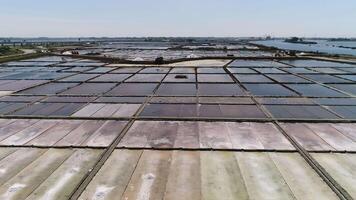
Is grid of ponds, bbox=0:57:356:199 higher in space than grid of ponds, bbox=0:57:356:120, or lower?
lower

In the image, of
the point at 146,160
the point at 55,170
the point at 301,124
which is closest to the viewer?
the point at 55,170

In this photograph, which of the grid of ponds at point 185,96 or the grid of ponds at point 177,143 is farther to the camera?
the grid of ponds at point 185,96

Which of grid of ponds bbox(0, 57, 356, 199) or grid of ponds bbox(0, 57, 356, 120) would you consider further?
grid of ponds bbox(0, 57, 356, 120)

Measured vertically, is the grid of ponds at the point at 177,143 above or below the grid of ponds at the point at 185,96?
below

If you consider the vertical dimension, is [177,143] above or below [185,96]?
below

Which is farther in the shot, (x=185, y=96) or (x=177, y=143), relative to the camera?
(x=185, y=96)

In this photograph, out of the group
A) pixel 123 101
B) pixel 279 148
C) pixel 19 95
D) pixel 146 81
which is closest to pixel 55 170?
pixel 279 148

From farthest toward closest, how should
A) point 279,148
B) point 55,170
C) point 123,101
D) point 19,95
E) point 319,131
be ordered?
point 19,95 < point 123,101 < point 319,131 < point 279,148 < point 55,170

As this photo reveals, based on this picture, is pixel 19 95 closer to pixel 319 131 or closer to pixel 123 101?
pixel 123 101
